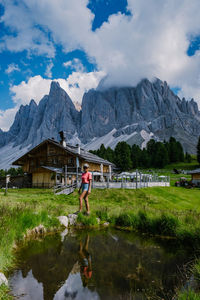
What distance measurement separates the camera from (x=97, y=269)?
195 inches

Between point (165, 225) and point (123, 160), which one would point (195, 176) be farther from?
point (165, 225)

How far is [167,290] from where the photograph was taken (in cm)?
413

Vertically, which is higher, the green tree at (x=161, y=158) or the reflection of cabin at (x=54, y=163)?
the green tree at (x=161, y=158)

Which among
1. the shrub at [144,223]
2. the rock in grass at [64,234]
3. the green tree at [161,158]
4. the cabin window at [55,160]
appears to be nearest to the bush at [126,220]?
the shrub at [144,223]

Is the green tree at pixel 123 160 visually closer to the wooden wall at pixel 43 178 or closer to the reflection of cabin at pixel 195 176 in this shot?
the reflection of cabin at pixel 195 176

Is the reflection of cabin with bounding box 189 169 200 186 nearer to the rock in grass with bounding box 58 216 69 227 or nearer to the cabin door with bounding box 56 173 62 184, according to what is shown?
the cabin door with bounding box 56 173 62 184

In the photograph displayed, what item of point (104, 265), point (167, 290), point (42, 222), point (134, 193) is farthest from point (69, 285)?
point (134, 193)

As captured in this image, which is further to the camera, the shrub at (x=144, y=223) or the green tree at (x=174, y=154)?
the green tree at (x=174, y=154)

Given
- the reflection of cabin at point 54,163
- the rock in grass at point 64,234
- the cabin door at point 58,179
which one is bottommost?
the rock in grass at point 64,234

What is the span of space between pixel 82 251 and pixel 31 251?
1.55 metres

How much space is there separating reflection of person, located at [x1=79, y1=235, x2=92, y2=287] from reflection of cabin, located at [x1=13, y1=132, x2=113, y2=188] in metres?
25.3

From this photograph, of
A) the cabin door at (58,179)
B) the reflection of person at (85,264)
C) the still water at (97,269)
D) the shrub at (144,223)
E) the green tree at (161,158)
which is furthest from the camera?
the green tree at (161,158)

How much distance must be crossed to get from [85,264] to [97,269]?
0.42 m

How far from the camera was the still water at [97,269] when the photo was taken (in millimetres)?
4035
